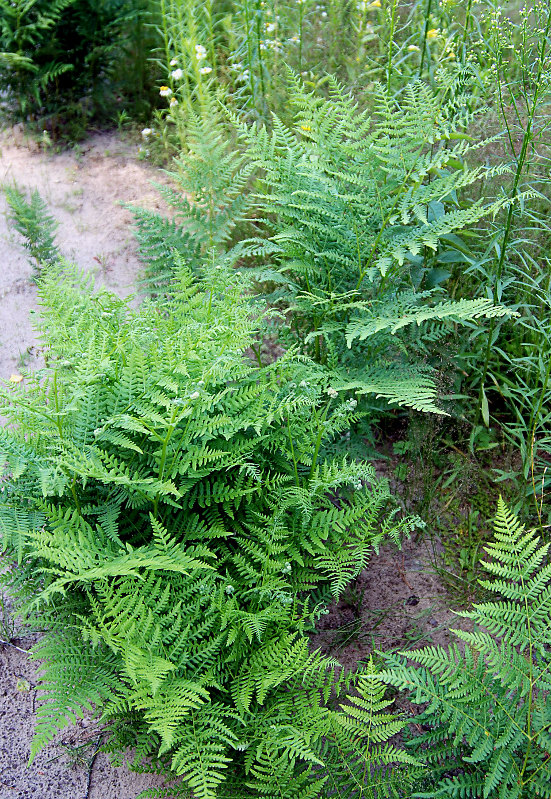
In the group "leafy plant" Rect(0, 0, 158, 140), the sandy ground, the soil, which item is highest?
"leafy plant" Rect(0, 0, 158, 140)

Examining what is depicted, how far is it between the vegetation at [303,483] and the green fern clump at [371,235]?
16 mm

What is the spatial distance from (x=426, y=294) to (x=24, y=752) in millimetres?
2113

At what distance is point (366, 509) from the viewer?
253 cm

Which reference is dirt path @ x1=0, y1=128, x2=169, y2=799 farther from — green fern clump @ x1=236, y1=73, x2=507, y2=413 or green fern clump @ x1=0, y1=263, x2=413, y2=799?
green fern clump @ x1=236, y1=73, x2=507, y2=413

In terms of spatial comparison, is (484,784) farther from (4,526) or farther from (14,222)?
(14,222)

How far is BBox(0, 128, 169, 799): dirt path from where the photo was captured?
2.30 metres

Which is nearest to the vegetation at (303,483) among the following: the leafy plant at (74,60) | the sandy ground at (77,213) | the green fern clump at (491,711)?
the green fern clump at (491,711)

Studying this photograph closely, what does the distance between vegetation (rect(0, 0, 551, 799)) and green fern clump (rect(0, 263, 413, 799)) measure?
0.04 ft

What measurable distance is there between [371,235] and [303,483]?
3.50ft

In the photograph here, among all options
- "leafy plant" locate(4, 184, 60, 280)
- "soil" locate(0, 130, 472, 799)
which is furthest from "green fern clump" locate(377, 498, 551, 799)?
"leafy plant" locate(4, 184, 60, 280)

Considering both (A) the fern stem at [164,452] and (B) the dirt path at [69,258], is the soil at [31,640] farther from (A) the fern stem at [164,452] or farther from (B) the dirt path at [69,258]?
(A) the fern stem at [164,452]

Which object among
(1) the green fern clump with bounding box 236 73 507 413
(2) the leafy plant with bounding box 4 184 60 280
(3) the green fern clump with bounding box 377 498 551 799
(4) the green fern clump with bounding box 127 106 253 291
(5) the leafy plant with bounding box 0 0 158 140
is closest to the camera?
(3) the green fern clump with bounding box 377 498 551 799

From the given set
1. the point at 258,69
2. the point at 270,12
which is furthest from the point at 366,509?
the point at 270,12

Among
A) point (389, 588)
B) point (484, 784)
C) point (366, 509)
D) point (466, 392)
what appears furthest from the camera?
point (466, 392)
